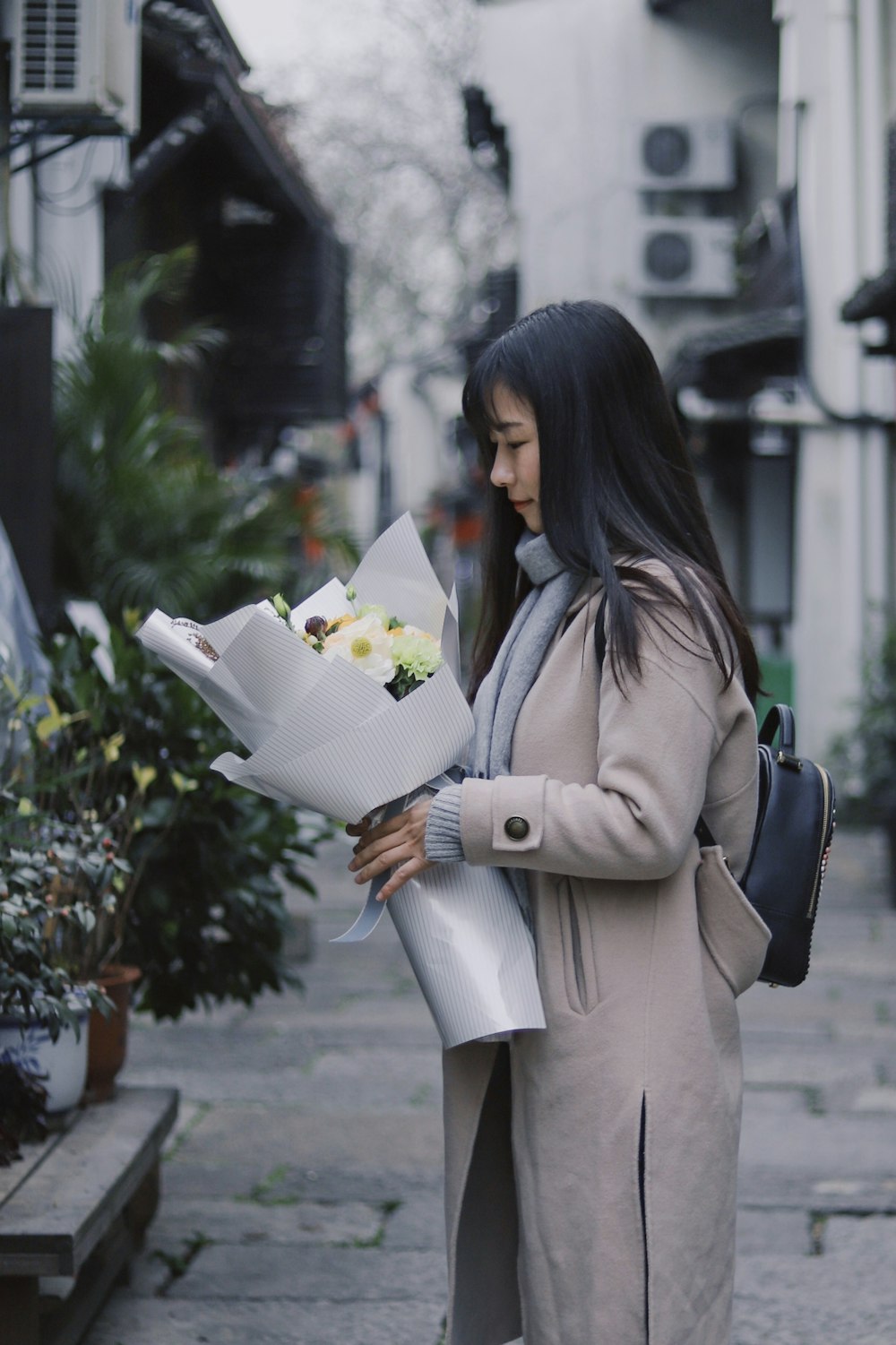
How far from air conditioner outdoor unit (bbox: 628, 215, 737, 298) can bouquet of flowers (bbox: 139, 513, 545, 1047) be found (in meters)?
A: 15.4

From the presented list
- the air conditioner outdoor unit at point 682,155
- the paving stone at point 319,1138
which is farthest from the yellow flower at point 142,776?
the air conditioner outdoor unit at point 682,155

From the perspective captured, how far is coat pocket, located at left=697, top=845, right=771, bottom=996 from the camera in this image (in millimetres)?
2332

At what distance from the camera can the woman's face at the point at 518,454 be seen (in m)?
2.35

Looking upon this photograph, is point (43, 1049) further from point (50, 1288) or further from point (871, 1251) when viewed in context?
point (871, 1251)

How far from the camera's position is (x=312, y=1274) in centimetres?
399

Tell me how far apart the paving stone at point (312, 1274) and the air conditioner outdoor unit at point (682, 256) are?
1424 centimetres

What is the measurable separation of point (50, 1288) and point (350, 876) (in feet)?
24.1

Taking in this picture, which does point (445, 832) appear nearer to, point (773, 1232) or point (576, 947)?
point (576, 947)

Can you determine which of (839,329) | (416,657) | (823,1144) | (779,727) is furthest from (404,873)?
(839,329)

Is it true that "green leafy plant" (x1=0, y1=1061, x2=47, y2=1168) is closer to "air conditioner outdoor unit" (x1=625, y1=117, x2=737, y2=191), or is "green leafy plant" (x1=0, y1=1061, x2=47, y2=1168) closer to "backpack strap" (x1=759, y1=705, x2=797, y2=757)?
"backpack strap" (x1=759, y1=705, x2=797, y2=757)

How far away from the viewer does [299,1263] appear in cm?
405

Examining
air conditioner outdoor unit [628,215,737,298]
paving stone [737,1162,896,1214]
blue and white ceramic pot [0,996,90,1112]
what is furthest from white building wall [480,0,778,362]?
blue and white ceramic pot [0,996,90,1112]

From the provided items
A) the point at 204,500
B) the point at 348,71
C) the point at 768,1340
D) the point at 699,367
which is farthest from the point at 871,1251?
the point at 348,71

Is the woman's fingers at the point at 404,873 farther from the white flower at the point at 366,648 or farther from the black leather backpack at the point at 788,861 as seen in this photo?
the black leather backpack at the point at 788,861
